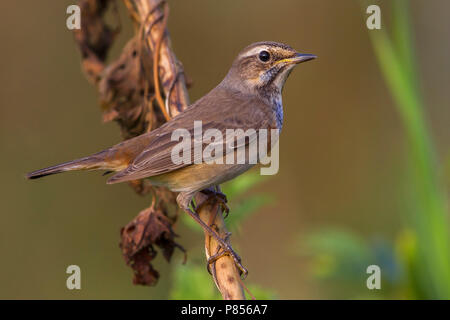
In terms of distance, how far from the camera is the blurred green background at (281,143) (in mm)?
6469

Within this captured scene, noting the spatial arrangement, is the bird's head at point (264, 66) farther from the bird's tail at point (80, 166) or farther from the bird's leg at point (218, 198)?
the bird's tail at point (80, 166)

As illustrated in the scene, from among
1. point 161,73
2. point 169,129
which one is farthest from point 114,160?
point 161,73

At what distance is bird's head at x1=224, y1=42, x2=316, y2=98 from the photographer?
13.1 ft

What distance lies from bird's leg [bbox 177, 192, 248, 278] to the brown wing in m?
0.21

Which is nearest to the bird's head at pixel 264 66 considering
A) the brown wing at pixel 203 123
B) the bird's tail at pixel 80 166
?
the brown wing at pixel 203 123

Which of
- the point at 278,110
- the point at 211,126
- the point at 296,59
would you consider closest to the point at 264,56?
the point at 296,59

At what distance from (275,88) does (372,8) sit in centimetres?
86

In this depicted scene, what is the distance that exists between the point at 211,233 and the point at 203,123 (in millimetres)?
836

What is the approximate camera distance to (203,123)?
12.4 ft

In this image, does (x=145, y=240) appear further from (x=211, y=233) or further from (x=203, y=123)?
(x=203, y=123)

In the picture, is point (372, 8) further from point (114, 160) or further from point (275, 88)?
point (114, 160)

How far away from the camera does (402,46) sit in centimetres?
332

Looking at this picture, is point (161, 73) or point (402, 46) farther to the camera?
point (161, 73)

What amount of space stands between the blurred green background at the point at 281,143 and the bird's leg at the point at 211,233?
105 inches
